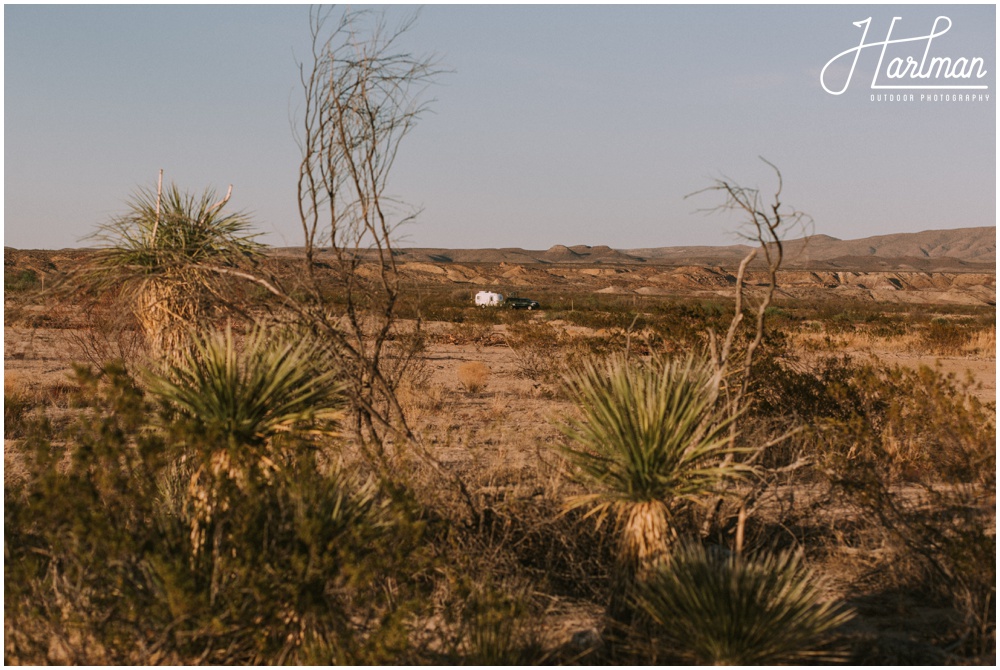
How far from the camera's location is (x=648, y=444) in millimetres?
5082

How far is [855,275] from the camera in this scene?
111 metres

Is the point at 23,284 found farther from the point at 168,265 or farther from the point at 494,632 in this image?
the point at 494,632

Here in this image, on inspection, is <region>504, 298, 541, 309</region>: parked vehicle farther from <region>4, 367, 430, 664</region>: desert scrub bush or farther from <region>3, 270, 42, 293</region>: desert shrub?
<region>4, 367, 430, 664</region>: desert scrub bush

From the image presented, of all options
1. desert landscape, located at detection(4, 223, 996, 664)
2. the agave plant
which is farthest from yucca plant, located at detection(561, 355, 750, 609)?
desert landscape, located at detection(4, 223, 996, 664)

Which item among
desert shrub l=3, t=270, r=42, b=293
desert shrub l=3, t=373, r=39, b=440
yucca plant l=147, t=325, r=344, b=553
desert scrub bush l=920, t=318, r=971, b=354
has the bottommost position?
desert shrub l=3, t=373, r=39, b=440

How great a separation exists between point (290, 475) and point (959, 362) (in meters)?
20.9

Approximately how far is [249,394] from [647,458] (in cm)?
250

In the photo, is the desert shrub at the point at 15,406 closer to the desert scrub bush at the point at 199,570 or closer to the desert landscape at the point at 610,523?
the desert landscape at the point at 610,523

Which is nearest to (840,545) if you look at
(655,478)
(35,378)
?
(655,478)

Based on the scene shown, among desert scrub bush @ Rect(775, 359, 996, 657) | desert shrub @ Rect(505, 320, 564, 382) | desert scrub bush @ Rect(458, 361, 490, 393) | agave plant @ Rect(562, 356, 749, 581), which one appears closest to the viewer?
agave plant @ Rect(562, 356, 749, 581)

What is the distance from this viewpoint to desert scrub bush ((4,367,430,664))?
12.6 ft

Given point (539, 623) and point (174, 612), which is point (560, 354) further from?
point (174, 612)

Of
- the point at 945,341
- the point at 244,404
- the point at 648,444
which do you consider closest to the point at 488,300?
the point at 945,341

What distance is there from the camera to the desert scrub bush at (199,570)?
12.6ft
